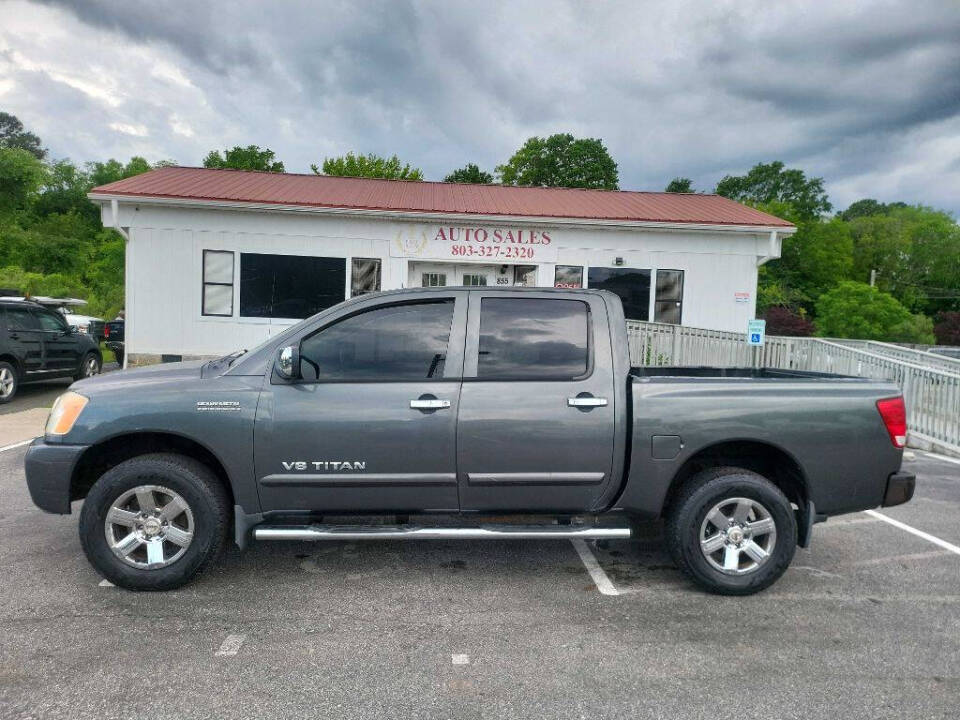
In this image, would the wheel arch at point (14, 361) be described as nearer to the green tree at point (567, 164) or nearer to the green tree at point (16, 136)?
the green tree at point (567, 164)

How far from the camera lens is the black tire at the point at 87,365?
41.7ft

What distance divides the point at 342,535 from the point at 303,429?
65 centimetres

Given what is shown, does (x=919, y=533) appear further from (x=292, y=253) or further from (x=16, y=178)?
(x=16, y=178)

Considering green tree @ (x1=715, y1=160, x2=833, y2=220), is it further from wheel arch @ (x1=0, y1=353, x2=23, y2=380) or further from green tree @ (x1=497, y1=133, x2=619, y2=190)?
wheel arch @ (x1=0, y1=353, x2=23, y2=380)

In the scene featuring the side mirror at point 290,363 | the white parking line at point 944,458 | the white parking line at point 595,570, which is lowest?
the white parking line at point 595,570

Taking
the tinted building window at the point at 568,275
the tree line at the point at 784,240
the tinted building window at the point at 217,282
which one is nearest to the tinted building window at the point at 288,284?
the tinted building window at the point at 217,282

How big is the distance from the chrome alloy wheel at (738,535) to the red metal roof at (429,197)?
11448 mm

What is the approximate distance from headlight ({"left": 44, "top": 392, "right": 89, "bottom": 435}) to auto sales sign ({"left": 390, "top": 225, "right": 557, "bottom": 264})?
11.3 metres

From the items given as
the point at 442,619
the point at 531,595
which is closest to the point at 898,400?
the point at 531,595

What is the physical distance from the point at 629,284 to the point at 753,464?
11464 millimetres

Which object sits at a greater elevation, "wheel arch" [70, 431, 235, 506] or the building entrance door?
the building entrance door

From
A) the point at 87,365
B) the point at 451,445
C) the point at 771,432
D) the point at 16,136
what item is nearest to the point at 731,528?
the point at 771,432

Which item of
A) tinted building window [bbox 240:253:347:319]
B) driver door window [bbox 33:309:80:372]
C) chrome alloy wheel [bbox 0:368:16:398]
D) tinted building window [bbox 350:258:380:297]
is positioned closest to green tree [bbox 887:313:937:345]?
tinted building window [bbox 350:258:380:297]

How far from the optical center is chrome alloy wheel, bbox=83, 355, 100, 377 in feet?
42.4
